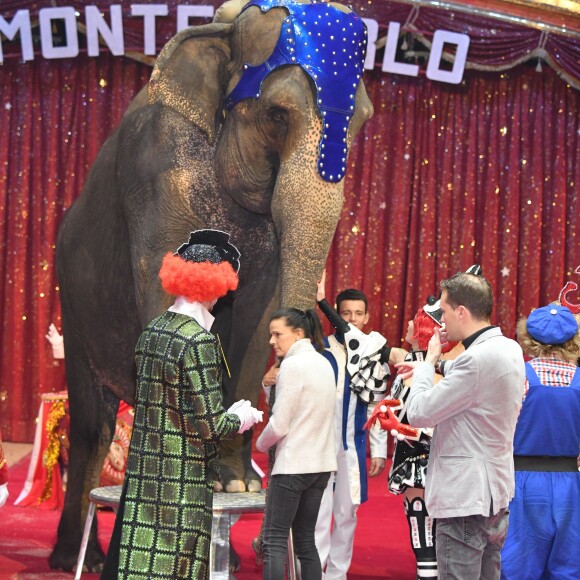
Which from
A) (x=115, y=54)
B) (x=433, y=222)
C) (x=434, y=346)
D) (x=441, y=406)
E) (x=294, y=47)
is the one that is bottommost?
(x=441, y=406)

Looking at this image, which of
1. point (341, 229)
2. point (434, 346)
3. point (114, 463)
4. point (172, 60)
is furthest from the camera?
point (341, 229)

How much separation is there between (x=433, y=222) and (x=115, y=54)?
262cm

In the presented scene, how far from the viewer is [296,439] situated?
132 inches

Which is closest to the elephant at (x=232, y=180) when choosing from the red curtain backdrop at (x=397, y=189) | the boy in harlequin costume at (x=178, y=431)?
the boy in harlequin costume at (x=178, y=431)

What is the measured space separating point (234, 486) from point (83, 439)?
3.14 ft

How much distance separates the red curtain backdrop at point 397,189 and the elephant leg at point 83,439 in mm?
3306

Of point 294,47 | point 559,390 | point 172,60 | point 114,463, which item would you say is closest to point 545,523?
point 559,390

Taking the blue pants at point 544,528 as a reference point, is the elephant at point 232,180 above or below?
above

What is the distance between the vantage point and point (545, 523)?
3.67 metres

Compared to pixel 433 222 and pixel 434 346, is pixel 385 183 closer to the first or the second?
pixel 433 222

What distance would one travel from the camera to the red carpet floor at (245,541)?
4.40m

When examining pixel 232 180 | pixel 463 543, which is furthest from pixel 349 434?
pixel 463 543

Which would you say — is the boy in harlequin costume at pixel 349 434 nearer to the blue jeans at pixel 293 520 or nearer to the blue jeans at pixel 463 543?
the blue jeans at pixel 293 520

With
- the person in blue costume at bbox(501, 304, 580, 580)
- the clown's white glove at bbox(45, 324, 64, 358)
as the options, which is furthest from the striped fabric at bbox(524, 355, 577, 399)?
the clown's white glove at bbox(45, 324, 64, 358)
